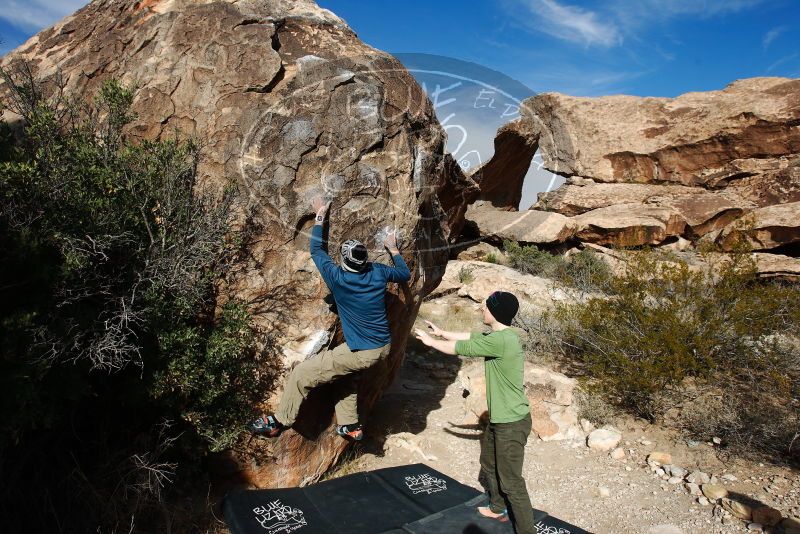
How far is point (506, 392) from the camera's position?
3.32 meters

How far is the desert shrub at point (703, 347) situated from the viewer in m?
5.34

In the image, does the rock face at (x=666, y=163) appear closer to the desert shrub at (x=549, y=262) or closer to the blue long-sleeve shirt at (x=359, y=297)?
the desert shrub at (x=549, y=262)

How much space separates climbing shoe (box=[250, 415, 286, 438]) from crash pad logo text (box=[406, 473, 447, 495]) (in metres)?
1.10

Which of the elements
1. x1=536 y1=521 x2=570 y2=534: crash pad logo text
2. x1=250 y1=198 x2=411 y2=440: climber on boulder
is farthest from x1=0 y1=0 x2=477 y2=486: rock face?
x1=536 y1=521 x2=570 y2=534: crash pad logo text

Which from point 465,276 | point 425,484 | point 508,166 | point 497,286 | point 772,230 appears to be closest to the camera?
point 425,484

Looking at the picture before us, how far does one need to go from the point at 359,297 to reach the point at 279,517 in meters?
1.49

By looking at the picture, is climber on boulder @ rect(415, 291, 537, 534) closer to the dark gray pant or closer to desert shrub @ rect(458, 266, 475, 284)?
the dark gray pant

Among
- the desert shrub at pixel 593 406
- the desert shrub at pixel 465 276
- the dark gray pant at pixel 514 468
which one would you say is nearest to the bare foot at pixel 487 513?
the dark gray pant at pixel 514 468

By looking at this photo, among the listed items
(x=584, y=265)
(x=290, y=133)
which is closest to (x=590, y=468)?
(x=290, y=133)

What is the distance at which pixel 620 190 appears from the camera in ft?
57.4

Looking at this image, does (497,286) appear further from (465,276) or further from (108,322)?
(108,322)

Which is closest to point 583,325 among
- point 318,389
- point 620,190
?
point 318,389

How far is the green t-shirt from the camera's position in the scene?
10.8ft

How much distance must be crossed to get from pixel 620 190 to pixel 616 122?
8.55 feet
